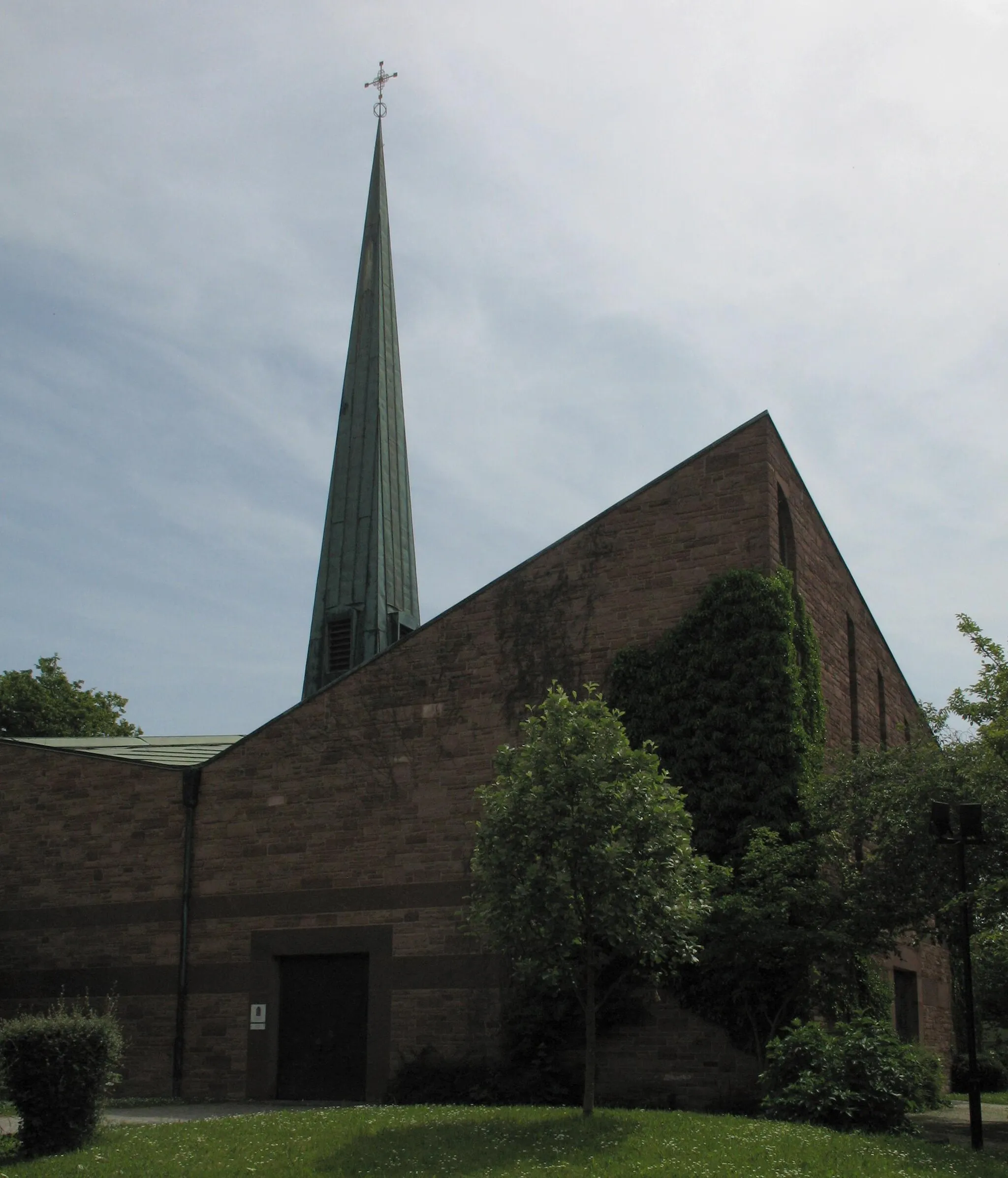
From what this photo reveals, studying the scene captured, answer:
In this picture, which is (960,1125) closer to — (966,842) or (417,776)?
(966,842)

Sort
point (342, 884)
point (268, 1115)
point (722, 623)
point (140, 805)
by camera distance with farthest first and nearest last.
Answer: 1. point (140, 805)
2. point (342, 884)
3. point (722, 623)
4. point (268, 1115)

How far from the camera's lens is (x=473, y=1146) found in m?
13.1

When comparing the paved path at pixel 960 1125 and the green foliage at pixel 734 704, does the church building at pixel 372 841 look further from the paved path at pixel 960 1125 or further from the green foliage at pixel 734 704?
the paved path at pixel 960 1125

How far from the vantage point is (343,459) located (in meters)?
46.4

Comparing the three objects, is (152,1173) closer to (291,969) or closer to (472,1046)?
(472,1046)

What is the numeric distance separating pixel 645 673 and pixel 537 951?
7.49 meters

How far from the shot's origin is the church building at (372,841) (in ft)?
70.8

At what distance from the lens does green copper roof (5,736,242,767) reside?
90.2ft

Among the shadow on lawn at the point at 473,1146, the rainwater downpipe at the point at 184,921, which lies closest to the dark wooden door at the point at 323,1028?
the rainwater downpipe at the point at 184,921

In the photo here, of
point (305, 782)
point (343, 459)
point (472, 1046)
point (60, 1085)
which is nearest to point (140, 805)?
point (305, 782)

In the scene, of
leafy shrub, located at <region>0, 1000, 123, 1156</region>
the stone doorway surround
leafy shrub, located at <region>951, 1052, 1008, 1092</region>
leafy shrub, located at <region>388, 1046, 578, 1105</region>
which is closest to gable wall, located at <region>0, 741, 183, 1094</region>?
the stone doorway surround

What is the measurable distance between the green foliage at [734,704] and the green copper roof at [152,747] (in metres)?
9.61

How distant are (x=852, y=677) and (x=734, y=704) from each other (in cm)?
545

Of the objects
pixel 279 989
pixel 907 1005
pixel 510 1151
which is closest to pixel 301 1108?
pixel 279 989
